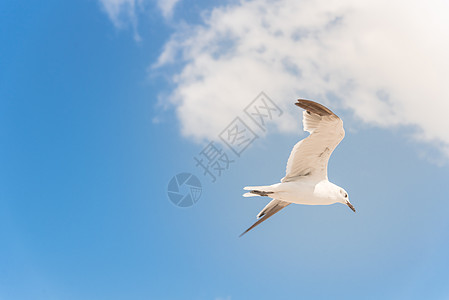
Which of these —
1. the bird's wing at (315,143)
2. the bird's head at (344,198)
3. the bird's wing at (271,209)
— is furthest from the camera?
the bird's wing at (271,209)

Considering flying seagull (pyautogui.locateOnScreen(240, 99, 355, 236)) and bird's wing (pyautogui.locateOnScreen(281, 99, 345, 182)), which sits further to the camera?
flying seagull (pyautogui.locateOnScreen(240, 99, 355, 236))

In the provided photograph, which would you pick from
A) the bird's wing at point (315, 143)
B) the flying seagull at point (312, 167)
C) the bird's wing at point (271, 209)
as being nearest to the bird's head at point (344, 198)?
the flying seagull at point (312, 167)

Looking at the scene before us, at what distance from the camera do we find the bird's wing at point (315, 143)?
38.7 feet

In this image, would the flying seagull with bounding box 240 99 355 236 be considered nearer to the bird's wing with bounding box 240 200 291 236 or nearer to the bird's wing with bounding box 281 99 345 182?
the bird's wing with bounding box 281 99 345 182

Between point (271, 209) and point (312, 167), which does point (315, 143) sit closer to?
point (312, 167)

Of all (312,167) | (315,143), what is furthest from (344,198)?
(315,143)

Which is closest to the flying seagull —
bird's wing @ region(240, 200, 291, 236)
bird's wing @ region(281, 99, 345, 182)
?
bird's wing @ region(281, 99, 345, 182)

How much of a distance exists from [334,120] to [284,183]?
93.0 inches

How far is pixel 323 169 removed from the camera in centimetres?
1298

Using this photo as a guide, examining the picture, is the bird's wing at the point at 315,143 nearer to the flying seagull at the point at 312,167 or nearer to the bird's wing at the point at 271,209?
the flying seagull at the point at 312,167

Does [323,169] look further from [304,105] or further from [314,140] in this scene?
[304,105]

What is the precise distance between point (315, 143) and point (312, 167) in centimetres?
89

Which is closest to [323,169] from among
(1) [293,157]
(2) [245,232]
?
(1) [293,157]

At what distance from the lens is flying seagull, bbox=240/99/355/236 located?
11.9 m
